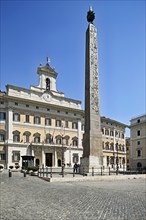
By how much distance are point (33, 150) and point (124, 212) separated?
3514 cm

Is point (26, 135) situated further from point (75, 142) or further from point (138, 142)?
point (138, 142)

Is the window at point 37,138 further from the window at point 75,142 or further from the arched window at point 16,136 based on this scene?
the window at point 75,142

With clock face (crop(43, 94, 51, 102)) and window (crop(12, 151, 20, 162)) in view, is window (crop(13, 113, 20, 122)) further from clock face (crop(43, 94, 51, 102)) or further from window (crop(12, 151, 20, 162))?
clock face (crop(43, 94, 51, 102))

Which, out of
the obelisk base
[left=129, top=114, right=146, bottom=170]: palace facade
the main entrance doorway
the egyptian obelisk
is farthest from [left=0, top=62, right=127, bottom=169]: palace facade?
the egyptian obelisk

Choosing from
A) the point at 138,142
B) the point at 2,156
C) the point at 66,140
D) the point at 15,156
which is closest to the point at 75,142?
the point at 66,140

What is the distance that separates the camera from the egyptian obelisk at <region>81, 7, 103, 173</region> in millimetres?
20611

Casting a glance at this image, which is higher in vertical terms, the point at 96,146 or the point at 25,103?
the point at 25,103

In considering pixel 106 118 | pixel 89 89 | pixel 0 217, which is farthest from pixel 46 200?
pixel 106 118

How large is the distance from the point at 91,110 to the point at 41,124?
2322cm

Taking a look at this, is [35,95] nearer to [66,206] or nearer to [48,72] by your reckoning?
[48,72]

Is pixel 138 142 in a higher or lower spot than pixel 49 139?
lower

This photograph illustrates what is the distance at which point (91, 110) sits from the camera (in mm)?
21188

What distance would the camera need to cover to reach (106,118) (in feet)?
174

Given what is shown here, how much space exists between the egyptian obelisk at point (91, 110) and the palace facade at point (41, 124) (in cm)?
1534
